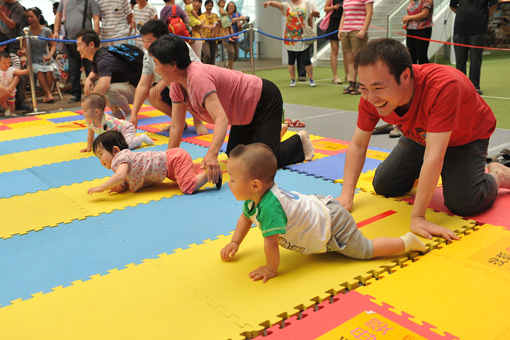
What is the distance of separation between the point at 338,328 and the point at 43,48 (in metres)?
8.91

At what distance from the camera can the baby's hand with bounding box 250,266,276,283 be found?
221 centimetres

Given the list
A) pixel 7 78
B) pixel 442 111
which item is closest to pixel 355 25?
pixel 7 78

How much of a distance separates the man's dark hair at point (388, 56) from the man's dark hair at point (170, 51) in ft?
5.01

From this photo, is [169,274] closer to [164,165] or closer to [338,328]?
[338,328]

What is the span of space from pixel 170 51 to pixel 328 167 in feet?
5.51

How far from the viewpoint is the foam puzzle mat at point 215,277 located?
1885 mm

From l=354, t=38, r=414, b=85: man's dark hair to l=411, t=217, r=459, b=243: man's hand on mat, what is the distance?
31.7 inches

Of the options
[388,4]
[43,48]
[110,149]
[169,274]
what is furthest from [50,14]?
[169,274]

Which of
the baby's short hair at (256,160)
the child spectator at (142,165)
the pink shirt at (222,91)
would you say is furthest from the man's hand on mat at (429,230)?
the pink shirt at (222,91)

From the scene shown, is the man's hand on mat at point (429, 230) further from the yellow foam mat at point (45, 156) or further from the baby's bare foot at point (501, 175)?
the yellow foam mat at point (45, 156)

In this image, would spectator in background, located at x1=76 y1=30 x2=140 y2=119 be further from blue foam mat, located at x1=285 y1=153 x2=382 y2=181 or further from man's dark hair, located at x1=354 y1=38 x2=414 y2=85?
man's dark hair, located at x1=354 y1=38 x2=414 y2=85

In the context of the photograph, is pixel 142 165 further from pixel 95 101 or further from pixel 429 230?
pixel 429 230

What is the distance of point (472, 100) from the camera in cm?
271

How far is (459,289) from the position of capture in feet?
6.81
